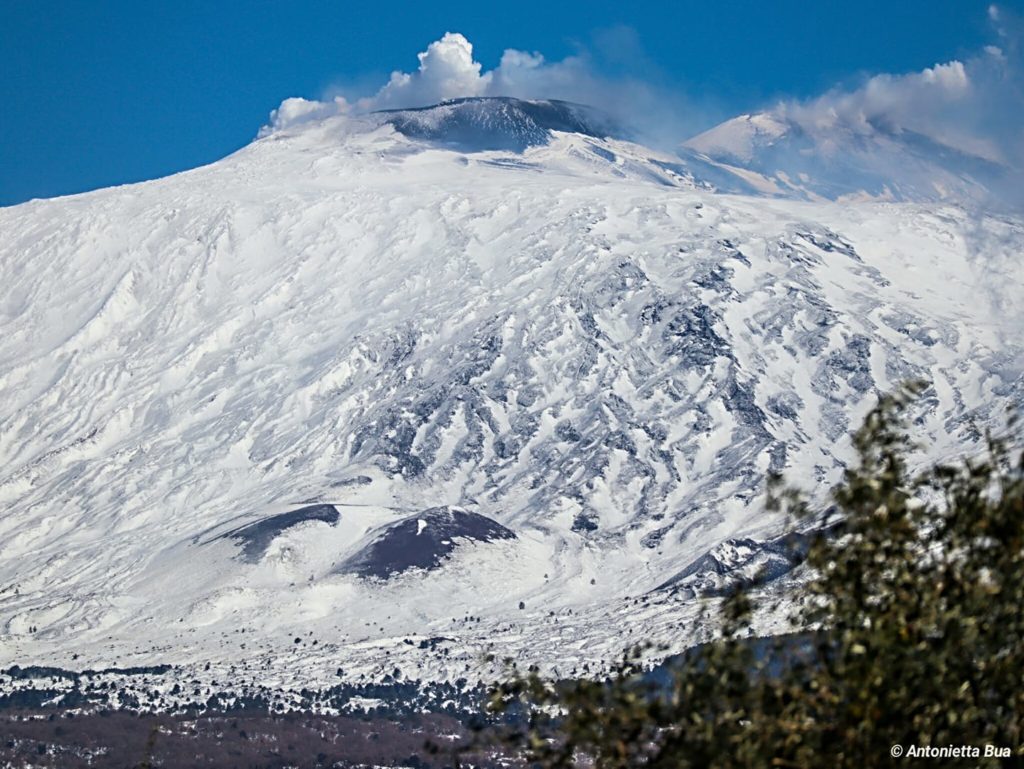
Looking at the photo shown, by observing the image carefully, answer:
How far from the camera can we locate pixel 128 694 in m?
192

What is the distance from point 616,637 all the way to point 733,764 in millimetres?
171265

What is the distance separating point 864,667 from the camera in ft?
70.5

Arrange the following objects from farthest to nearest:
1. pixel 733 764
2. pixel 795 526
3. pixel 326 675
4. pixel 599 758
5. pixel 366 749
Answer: pixel 326 675
pixel 366 749
pixel 795 526
pixel 599 758
pixel 733 764

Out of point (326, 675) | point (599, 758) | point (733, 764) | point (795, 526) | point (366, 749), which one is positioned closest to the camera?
point (733, 764)

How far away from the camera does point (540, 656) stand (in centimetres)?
18600

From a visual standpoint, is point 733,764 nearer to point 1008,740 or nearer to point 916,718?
point 916,718

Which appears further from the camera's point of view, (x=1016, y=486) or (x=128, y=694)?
(x=128, y=694)

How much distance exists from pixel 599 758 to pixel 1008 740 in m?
5.97

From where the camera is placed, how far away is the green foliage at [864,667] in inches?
850

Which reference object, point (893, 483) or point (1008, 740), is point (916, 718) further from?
point (893, 483)

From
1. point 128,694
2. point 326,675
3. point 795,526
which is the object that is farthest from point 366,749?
point 795,526

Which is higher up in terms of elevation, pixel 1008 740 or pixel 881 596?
pixel 881 596

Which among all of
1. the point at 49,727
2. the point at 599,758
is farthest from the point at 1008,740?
the point at 49,727

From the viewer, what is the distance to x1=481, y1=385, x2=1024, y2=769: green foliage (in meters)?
21.6
